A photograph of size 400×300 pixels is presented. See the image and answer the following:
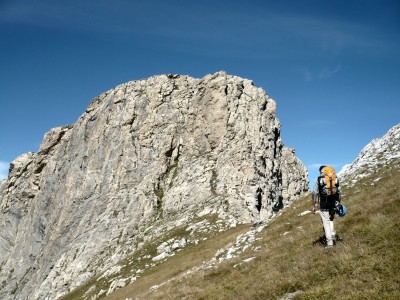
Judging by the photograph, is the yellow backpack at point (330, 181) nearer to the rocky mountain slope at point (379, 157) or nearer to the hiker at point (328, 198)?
the hiker at point (328, 198)

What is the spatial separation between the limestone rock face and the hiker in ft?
137

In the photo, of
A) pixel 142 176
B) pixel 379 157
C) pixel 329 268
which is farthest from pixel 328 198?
pixel 142 176

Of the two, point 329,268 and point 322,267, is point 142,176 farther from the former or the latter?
point 329,268

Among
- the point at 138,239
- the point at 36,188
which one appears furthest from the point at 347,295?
the point at 36,188

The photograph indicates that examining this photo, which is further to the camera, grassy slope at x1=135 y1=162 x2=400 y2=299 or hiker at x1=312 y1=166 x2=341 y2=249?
hiker at x1=312 y1=166 x2=341 y2=249

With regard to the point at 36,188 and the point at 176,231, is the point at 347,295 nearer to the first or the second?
the point at 176,231

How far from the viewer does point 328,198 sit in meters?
15.5

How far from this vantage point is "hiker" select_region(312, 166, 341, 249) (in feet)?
49.8

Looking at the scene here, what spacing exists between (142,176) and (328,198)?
231 feet

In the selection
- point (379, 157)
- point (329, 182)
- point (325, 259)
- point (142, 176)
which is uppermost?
point (142, 176)

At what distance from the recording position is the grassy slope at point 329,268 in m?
10.5

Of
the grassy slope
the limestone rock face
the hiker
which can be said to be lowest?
the grassy slope

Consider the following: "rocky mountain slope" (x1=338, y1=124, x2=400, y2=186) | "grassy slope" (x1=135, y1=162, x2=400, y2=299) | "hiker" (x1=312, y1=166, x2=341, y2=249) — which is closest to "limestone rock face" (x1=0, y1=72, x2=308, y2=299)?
"rocky mountain slope" (x1=338, y1=124, x2=400, y2=186)

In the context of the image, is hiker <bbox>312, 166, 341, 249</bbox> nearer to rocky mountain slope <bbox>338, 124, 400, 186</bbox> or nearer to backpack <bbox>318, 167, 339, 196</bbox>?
backpack <bbox>318, 167, 339, 196</bbox>
